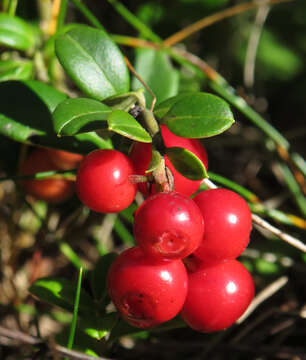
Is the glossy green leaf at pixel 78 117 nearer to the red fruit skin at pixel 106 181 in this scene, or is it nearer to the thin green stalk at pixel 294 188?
the red fruit skin at pixel 106 181

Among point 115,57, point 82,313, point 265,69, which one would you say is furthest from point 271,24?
point 82,313

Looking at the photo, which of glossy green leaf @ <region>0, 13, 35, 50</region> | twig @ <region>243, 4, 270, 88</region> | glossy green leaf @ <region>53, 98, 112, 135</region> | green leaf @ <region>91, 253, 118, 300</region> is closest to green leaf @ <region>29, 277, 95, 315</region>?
green leaf @ <region>91, 253, 118, 300</region>

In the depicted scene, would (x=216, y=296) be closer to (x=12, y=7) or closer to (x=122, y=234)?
(x=122, y=234)

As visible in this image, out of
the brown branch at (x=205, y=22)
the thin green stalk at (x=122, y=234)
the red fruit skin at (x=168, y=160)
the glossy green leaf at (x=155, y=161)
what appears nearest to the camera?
the glossy green leaf at (x=155, y=161)

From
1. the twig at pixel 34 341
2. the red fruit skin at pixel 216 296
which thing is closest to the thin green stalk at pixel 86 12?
the red fruit skin at pixel 216 296

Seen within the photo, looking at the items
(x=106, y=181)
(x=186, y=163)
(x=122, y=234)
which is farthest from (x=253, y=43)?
(x=106, y=181)

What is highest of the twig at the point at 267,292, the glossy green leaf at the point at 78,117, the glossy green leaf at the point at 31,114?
the glossy green leaf at the point at 78,117
